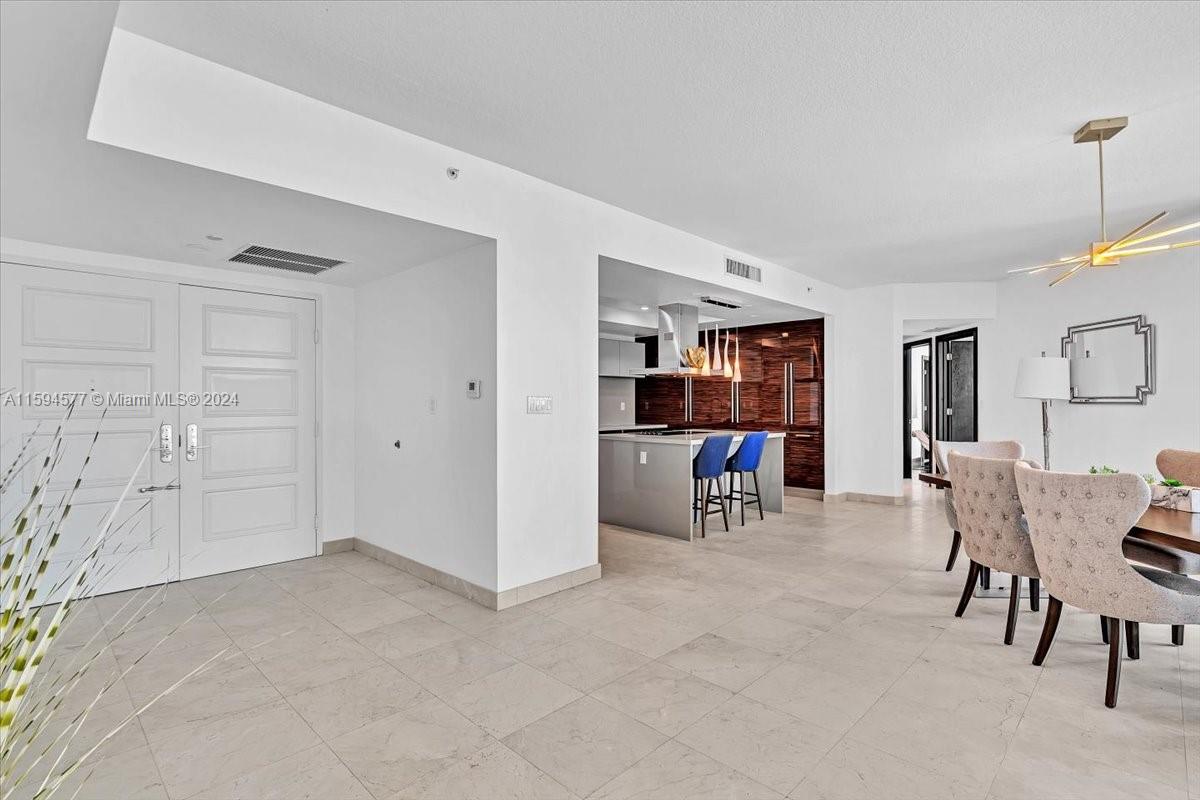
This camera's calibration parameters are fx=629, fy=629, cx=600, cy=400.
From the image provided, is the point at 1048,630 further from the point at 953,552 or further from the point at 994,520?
the point at 953,552

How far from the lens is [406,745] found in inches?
92.2

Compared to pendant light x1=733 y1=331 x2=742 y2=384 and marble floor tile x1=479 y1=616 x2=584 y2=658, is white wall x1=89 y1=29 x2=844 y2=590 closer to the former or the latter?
marble floor tile x1=479 y1=616 x2=584 y2=658

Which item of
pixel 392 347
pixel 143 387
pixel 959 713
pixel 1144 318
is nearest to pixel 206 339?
pixel 143 387

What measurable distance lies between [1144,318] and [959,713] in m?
5.09

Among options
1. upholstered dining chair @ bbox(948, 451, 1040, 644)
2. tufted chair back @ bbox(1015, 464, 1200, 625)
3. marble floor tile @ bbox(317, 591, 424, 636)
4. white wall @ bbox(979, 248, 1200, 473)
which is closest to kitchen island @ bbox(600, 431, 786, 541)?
upholstered dining chair @ bbox(948, 451, 1040, 644)

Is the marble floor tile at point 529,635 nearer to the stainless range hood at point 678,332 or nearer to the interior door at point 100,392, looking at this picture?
the interior door at point 100,392

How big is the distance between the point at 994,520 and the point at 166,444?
5.15 m

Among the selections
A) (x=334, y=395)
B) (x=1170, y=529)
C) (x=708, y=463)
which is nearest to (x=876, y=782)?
(x=1170, y=529)

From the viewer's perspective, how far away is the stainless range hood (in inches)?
269

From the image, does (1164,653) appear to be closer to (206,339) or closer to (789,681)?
(789,681)

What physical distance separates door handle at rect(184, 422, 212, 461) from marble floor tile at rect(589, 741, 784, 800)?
3.80 m

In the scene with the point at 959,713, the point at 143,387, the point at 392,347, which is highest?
the point at 392,347

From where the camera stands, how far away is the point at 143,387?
423cm

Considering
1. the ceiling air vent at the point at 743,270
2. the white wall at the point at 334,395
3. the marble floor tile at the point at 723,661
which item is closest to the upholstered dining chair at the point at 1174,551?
the marble floor tile at the point at 723,661
